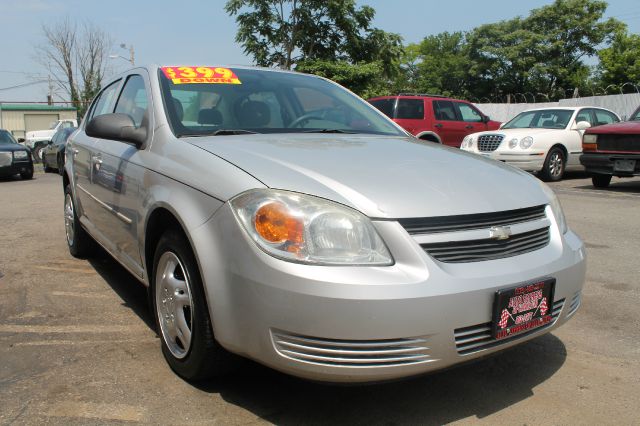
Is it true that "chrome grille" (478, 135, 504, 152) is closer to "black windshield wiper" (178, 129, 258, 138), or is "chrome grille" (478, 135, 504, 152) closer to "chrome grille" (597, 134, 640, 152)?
"chrome grille" (597, 134, 640, 152)

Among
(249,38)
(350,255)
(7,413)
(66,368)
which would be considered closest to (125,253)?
(66,368)

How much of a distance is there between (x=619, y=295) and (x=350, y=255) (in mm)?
2823

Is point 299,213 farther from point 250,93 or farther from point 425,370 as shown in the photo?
point 250,93

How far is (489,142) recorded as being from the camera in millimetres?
11836

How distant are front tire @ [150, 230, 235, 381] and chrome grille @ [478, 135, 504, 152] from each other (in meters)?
9.91

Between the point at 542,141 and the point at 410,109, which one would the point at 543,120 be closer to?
the point at 542,141

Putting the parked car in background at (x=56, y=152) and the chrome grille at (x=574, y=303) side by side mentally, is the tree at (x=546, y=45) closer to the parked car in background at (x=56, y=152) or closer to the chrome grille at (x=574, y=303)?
the parked car in background at (x=56, y=152)

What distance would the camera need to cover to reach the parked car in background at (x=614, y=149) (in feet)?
30.9

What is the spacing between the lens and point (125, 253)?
3.42 meters

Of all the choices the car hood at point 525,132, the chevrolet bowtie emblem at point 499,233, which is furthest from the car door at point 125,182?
the car hood at point 525,132

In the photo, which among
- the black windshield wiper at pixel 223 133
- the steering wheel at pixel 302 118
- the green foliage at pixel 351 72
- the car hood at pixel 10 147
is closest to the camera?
the black windshield wiper at pixel 223 133

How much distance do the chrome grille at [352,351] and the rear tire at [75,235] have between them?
133 inches

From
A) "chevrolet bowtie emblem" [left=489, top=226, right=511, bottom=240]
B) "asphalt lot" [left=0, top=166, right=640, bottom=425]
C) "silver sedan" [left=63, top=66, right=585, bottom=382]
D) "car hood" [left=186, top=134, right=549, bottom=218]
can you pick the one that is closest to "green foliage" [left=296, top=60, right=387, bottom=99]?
"asphalt lot" [left=0, top=166, right=640, bottom=425]

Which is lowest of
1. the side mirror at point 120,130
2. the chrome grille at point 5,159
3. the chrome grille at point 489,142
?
the chrome grille at point 5,159
